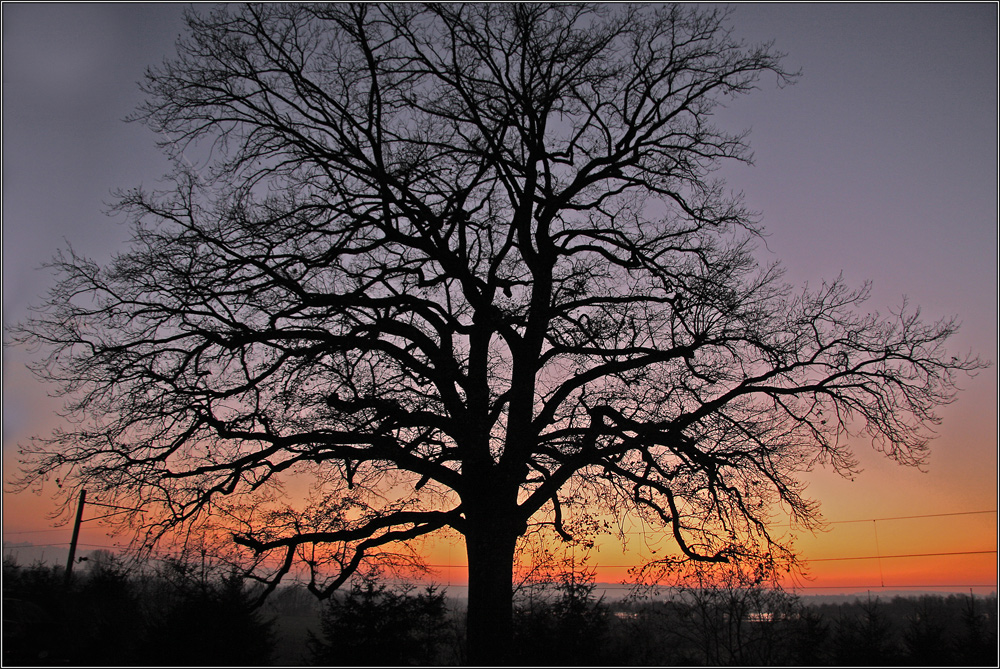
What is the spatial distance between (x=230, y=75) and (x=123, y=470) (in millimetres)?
6848

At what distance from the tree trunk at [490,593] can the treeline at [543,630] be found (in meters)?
1.75

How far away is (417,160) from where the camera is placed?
1100cm

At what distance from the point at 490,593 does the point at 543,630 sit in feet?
9.31

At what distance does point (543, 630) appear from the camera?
11578 millimetres

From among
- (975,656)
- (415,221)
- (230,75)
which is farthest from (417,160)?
(975,656)

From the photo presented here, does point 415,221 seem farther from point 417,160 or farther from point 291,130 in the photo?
point 291,130

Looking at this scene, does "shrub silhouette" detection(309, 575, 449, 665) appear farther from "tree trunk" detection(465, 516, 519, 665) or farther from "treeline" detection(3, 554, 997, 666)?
"tree trunk" detection(465, 516, 519, 665)

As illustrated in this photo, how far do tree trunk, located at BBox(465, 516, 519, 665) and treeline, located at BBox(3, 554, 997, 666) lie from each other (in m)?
1.75

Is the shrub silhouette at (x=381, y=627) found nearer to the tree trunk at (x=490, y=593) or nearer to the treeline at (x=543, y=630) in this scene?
the treeline at (x=543, y=630)

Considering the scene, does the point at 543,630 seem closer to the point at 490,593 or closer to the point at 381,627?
the point at 490,593

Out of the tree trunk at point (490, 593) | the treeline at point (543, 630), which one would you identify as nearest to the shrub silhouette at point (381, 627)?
the treeline at point (543, 630)

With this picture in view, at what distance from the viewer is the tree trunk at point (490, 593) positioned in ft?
29.8

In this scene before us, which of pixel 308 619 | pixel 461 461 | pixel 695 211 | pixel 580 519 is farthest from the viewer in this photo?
pixel 308 619

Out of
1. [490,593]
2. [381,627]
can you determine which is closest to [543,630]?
[490,593]
